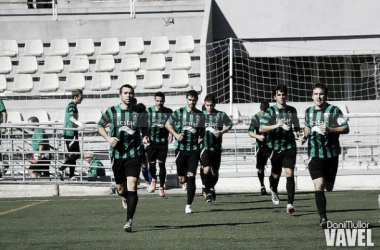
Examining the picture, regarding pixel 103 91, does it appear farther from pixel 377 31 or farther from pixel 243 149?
pixel 377 31

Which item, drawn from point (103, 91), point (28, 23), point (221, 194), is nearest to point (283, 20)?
point (103, 91)

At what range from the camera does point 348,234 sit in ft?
30.2

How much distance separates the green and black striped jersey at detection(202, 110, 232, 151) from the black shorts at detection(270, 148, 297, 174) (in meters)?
1.35

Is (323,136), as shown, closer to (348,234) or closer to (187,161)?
(348,234)

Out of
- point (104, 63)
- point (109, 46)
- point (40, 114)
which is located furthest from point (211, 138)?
point (109, 46)

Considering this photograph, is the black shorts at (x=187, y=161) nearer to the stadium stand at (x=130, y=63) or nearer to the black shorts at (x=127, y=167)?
the black shorts at (x=127, y=167)

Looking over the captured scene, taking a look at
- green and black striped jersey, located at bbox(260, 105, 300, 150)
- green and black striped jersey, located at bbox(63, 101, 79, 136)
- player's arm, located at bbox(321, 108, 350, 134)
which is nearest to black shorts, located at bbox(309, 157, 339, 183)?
player's arm, located at bbox(321, 108, 350, 134)

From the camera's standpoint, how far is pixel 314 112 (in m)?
10.9

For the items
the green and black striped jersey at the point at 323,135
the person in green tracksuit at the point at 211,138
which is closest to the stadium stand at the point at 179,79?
the person in green tracksuit at the point at 211,138

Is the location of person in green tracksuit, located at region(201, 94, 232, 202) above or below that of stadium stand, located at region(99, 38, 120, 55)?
below

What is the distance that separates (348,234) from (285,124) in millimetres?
4086

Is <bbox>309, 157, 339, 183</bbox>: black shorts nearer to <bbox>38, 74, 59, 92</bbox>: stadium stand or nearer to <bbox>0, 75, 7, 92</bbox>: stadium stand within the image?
<bbox>38, 74, 59, 92</bbox>: stadium stand

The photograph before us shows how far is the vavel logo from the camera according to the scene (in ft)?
28.3

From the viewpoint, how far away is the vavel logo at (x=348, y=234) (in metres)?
8.62
